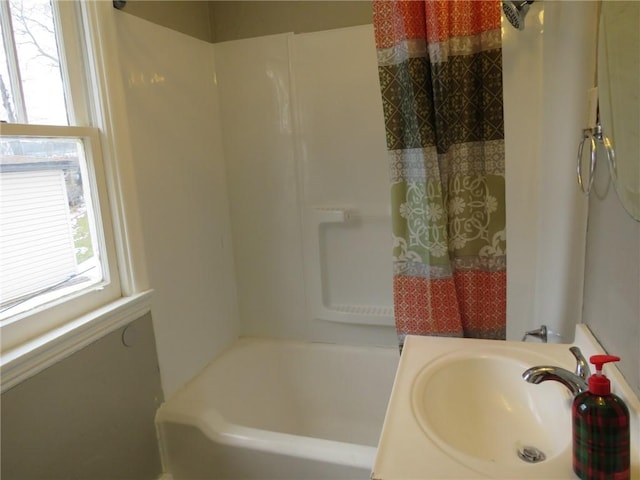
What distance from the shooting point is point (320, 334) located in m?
2.32

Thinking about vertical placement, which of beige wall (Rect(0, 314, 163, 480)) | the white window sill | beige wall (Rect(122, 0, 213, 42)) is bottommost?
beige wall (Rect(0, 314, 163, 480))

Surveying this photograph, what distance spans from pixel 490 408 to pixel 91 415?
48.2 inches

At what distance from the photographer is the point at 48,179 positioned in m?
1.38

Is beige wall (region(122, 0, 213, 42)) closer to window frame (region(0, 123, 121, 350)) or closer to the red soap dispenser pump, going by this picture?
window frame (region(0, 123, 121, 350))

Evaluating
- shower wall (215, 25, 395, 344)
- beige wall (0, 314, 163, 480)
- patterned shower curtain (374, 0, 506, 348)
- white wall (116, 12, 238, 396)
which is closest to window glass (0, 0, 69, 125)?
white wall (116, 12, 238, 396)

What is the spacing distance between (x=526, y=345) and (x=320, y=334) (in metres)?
1.23

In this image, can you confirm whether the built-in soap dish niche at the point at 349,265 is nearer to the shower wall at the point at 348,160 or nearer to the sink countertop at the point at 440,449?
the shower wall at the point at 348,160

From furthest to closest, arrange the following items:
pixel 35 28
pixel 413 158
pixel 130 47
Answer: pixel 130 47 < pixel 413 158 < pixel 35 28

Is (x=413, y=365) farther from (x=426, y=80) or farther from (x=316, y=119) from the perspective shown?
(x=316, y=119)

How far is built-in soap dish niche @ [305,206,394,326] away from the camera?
213 cm

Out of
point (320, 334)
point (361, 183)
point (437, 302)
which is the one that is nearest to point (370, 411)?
point (320, 334)

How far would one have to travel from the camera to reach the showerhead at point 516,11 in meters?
1.47

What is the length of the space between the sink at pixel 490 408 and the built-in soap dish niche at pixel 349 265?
3.11 ft

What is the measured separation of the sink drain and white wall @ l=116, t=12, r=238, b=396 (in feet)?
4.46
